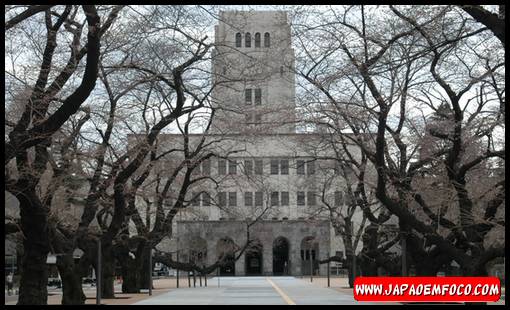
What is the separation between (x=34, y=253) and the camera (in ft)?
77.0

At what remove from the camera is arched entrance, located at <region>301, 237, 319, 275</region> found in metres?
96.6

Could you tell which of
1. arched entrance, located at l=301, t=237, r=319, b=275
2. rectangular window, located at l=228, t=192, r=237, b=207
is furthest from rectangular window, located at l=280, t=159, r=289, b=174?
arched entrance, located at l=301, t=237, r=319, b=275

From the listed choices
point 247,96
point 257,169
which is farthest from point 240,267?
point 247,96

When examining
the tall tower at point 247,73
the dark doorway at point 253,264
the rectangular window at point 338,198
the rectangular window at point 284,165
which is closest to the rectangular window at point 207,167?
the rectangular window at point 284,165

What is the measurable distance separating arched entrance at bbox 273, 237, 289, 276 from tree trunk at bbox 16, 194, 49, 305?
259 feet

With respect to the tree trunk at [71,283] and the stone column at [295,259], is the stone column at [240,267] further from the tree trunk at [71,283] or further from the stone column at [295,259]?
the tree trunk at [71,283]

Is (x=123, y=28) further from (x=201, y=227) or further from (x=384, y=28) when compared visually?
(x=201, y=227)

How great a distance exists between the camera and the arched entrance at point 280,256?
10256 centimetres

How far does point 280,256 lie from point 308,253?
429 centimetres

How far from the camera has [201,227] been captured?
8975 centimetres

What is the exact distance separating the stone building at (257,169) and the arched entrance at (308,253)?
0.15 m

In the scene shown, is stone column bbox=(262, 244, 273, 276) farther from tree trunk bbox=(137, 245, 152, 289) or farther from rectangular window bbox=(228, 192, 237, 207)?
tree trunk bbox=(137, 245, 152, 289)

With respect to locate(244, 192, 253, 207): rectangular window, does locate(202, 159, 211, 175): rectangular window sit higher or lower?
lower

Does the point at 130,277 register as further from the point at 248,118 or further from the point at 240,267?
the point at 240,267
